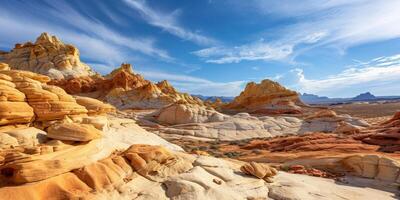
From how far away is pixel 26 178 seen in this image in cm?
817

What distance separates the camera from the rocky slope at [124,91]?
6838 cm

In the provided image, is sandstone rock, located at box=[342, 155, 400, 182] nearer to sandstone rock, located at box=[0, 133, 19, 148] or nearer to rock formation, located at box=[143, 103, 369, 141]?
sandstone rock, located at box=[0, 133, 19, 148]

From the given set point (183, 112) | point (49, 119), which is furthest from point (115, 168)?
point (183, 112)

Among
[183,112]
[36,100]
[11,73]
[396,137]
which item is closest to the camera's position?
[36,100]

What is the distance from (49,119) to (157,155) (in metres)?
5.11

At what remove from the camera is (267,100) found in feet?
242

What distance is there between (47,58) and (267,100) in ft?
199

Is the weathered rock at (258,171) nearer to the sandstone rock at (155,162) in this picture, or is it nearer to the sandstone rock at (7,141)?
the sandstone rock at (155,162)

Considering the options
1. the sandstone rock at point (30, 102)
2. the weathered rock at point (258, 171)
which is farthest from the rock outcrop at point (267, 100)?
the sandstone rock at point (30, 102)

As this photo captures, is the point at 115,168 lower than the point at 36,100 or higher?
lower

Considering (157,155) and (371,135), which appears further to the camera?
(371,135)

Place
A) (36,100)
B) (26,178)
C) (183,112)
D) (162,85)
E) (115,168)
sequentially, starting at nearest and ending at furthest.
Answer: (26,178), (115,168), (36,100), (183,112), (162,85)

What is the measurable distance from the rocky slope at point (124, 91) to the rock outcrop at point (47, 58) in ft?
30.2

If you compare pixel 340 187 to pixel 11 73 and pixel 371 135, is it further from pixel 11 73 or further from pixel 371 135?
pixel 371 135
